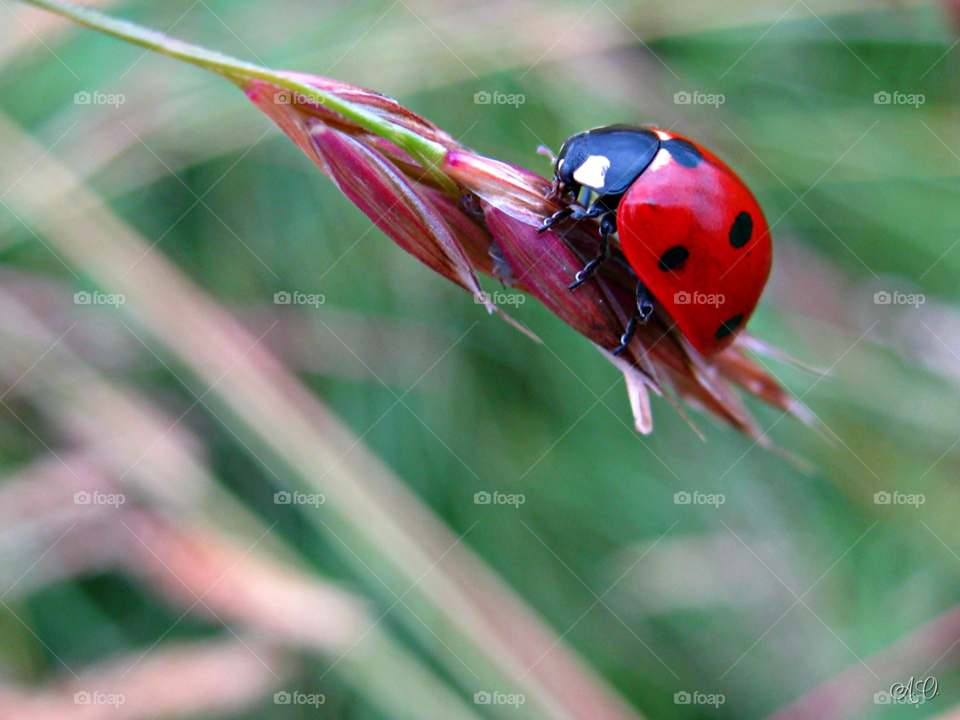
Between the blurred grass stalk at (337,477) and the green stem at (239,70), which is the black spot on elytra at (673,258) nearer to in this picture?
the green stem at (239,70)

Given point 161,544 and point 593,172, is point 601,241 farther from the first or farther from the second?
point 161,544

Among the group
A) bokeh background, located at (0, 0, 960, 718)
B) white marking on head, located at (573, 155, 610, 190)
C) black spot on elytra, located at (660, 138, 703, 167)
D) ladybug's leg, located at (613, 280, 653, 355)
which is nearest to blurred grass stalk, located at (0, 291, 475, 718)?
bokeh background, located at (0, 0, 960, 718)

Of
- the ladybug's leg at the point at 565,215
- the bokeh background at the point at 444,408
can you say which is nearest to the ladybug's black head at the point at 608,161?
the ladybug's leg at the point at 565,215

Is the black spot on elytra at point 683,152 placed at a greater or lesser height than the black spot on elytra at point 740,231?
greater

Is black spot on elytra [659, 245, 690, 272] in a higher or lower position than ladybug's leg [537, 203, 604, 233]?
lower

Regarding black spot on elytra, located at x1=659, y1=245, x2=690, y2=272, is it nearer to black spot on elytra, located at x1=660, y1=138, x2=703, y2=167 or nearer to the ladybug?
the ladybug

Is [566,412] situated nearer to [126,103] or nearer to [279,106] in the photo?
[279,106]
